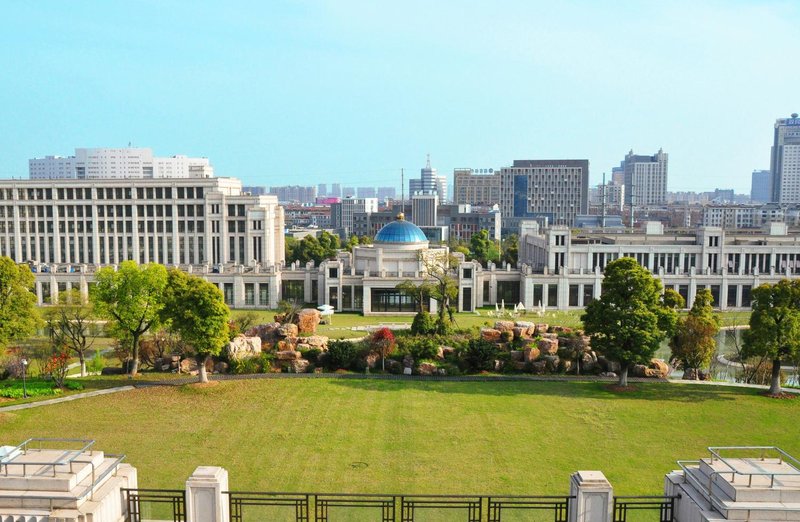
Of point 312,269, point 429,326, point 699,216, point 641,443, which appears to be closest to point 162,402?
point 429,326

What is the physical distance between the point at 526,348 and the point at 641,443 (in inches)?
497

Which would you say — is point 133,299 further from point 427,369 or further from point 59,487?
point 59,487

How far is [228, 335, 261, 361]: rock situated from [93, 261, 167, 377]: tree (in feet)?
13.8

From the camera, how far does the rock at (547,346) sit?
37719mm

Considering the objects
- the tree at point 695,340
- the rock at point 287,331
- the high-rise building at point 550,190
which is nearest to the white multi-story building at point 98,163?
the high-rise building at point 550,190

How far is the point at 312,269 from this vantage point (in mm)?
70125

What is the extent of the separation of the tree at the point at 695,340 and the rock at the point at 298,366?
20411 millimetres

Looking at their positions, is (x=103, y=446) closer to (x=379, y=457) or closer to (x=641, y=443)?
(x=379, y=457)

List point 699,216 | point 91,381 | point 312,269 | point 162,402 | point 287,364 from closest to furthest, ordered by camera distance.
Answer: point 162,402
point 91,381
point 287,364
point 312,269
point 699,216

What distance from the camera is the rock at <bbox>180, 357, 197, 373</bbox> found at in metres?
36.5

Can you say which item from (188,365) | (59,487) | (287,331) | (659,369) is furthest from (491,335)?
(59,487)

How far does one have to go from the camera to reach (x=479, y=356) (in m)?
37.0

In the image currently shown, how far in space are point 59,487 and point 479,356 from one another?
2642 cm

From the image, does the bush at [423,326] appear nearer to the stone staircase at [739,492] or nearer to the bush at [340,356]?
the bush at [340,356]
